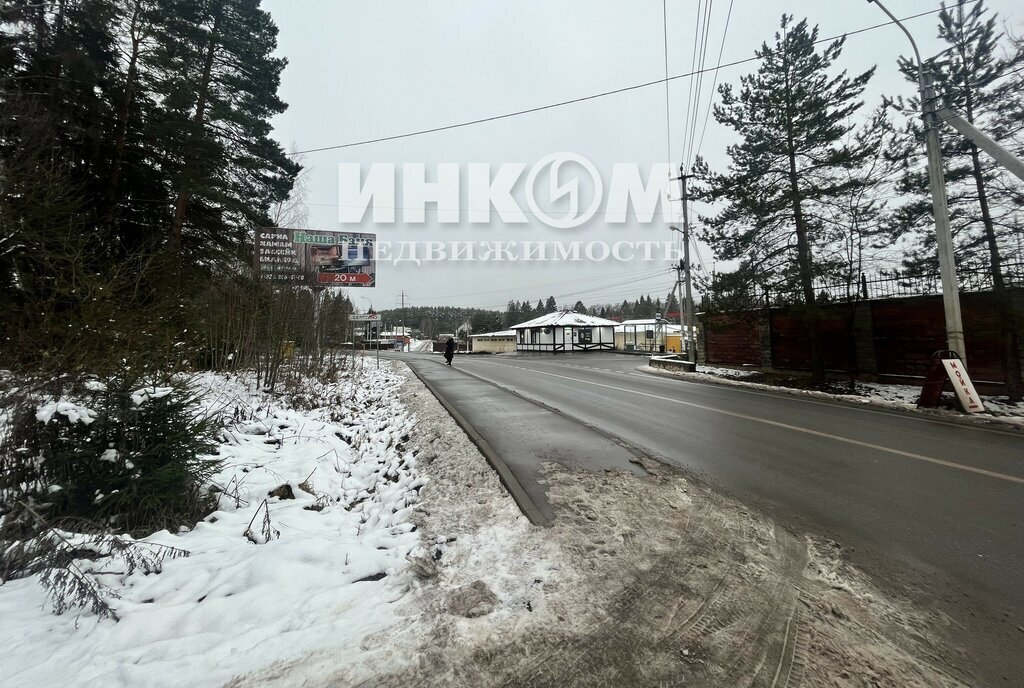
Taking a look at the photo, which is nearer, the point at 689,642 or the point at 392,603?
the point at 689,642

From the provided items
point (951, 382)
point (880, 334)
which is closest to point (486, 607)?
point (951, 382)

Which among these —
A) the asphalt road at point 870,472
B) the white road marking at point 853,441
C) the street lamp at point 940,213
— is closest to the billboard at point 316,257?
the asphalt road at point 870,472

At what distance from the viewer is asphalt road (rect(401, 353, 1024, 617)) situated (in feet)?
10.2

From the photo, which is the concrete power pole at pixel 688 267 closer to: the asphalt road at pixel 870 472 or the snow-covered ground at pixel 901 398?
the snow-covered ground at pixel 901 398

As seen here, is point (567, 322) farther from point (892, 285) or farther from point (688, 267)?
point (892, 285)

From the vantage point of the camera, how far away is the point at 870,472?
4879 millimetres

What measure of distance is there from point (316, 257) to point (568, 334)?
121ft

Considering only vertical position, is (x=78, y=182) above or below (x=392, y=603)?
above

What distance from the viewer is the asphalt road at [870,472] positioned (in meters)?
3.10

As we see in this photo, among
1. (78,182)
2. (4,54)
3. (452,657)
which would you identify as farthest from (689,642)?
(4,54)

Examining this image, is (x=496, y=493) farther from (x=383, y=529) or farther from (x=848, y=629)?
(x=848, y=629)

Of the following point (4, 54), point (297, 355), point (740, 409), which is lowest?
point (740, 409)

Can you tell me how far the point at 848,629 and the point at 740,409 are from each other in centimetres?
768

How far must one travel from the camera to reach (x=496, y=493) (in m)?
4.24
